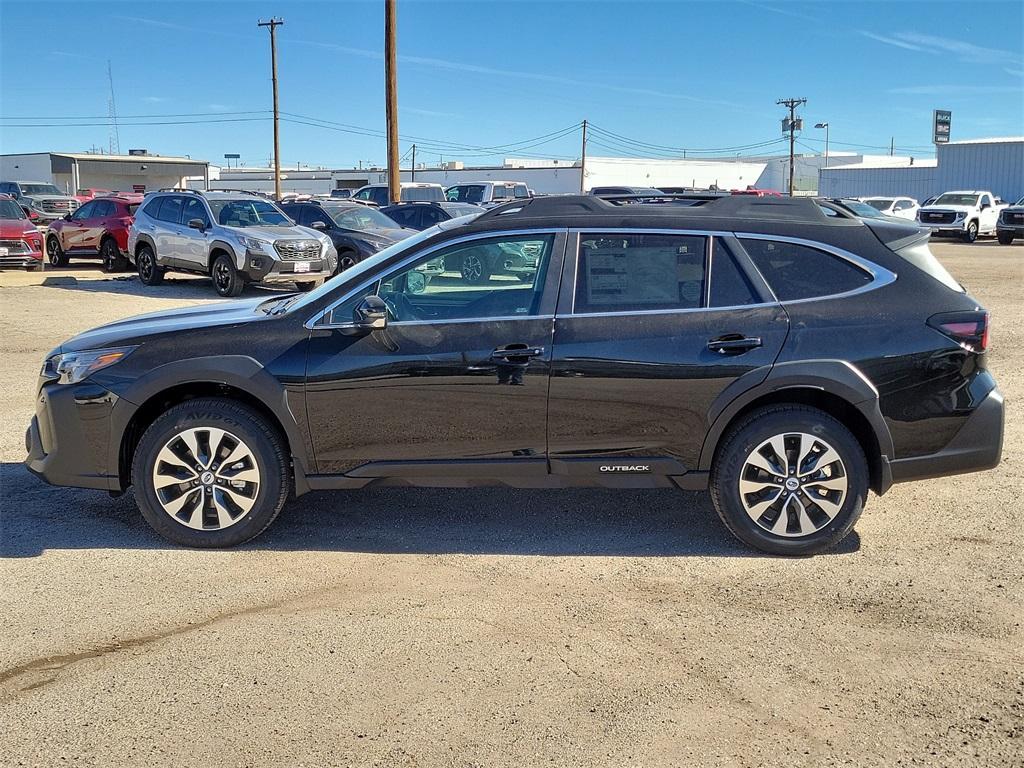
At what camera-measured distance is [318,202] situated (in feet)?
68.1

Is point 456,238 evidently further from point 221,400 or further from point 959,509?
point 959,509

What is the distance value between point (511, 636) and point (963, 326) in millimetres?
2753

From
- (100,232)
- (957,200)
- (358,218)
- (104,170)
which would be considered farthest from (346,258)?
(104,170)

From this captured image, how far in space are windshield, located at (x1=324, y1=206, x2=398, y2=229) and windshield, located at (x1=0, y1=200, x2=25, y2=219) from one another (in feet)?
23.4

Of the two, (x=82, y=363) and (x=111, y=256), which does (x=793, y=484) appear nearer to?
(x=82, y=363)

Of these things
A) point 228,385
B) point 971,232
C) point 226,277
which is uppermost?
point 971,232

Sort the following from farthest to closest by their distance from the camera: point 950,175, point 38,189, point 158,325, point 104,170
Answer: point 104,170 < point 950,175 < point 38,189 < point 158,325

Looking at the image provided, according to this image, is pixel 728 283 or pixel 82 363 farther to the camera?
pixel 82 363

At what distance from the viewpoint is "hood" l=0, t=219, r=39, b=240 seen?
2091 centimetres

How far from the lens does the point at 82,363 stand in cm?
519

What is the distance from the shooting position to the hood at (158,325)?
17.1 feet

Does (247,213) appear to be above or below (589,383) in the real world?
above

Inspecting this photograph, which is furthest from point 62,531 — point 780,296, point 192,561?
point 780,296

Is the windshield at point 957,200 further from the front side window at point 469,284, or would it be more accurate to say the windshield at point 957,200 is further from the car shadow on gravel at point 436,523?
the front side window at point 469,284
